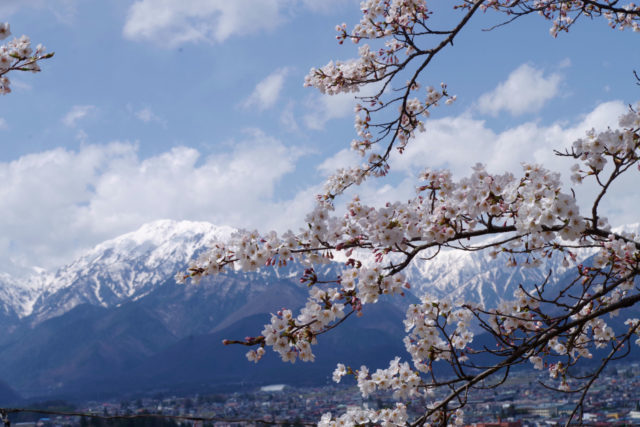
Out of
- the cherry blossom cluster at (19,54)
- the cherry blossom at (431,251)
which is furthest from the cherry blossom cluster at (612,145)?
the cherry blossom cluster at (19,54)

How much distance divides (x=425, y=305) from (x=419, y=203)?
3.05ft

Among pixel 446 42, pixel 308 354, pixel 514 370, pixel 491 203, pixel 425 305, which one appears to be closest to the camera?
pixel 491 203

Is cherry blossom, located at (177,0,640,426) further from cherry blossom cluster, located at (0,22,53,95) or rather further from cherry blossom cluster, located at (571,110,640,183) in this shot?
cherry blossom cluster, located at (0,22,53,95)

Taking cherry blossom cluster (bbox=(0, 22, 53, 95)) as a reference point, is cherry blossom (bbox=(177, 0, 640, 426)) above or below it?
below

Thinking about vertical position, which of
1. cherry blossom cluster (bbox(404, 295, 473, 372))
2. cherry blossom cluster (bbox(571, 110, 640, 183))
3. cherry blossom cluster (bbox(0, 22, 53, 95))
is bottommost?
cherry blossom cluster (bbox(404, 295, 473, 372))

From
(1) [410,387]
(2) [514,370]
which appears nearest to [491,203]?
(1) [410,387]

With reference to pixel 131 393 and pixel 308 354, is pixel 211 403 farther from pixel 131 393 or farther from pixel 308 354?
pixel 308 354

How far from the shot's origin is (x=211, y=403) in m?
141

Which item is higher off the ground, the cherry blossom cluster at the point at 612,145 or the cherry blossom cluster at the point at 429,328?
the cherry blossom cluster at the point at 612,145

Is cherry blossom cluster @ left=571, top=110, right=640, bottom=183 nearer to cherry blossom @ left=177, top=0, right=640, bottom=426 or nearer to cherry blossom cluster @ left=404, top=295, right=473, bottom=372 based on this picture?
cherry blossom @ left=177, top=0, right=640, bottom=426

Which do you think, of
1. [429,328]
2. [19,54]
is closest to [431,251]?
[429,328]

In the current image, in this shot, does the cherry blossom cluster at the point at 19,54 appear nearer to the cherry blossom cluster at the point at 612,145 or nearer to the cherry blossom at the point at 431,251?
the cherry blossom at the point at 431,251

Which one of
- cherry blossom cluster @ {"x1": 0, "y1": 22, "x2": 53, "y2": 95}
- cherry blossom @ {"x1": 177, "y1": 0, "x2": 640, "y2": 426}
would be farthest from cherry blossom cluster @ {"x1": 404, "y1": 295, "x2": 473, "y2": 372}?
cherry blossom cluster @ {"x1": 0, "y1": 22, "x2": 53, "y2": 95}

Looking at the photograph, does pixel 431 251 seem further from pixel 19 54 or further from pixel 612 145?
pixel 19 54
